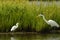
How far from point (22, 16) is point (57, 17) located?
67.8 inches

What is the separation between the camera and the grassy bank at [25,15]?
14.0 m

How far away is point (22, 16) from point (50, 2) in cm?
183

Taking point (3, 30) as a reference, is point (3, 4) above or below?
above

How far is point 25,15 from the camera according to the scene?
14211 mm

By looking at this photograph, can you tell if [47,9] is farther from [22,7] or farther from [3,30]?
[3,30]

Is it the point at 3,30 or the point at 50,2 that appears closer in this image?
the point at 3,30

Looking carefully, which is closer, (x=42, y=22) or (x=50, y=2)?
(x=42, y=22)

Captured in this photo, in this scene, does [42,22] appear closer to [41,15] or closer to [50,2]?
[41,15]

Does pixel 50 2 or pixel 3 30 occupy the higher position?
pixel 50 2

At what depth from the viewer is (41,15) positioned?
1387 cm

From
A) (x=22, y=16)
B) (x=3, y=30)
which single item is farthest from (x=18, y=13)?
(x=3, y=30)

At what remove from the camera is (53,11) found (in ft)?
47.8

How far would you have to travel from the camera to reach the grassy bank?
1398 cm

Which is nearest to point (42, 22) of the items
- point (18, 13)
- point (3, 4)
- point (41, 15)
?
point (41, 15)
